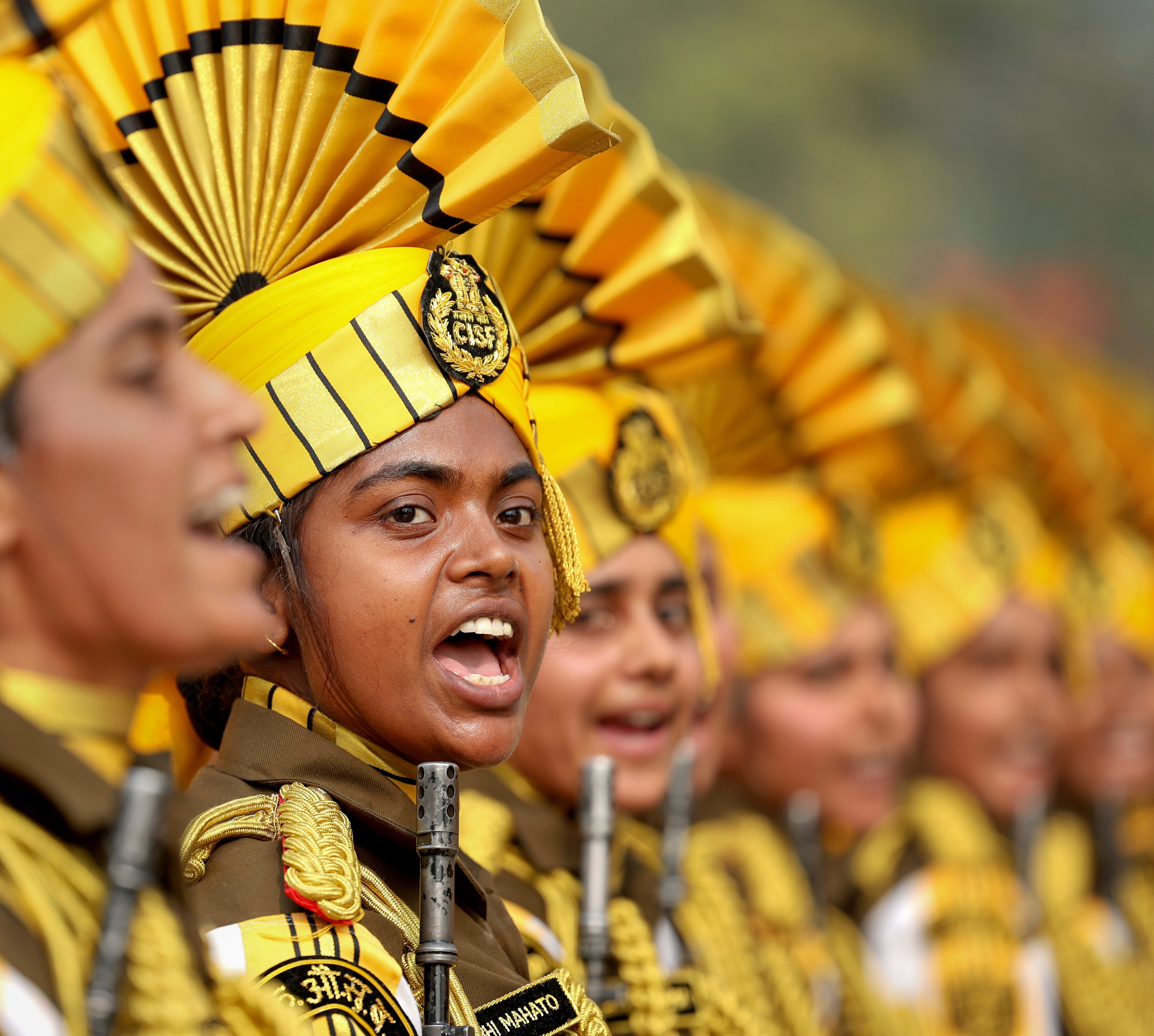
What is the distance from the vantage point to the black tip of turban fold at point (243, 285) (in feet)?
9.08

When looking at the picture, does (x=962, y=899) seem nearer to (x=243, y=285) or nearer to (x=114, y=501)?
(x=243, y=285)

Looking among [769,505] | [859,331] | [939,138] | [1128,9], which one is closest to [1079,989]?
[769,505]

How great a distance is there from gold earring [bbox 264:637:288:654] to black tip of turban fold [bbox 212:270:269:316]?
1.84 feet

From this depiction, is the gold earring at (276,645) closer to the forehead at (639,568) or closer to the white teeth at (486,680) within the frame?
the white teeth at (486,680)

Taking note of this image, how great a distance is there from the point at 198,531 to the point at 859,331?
395 cm

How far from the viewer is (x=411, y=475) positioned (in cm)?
260

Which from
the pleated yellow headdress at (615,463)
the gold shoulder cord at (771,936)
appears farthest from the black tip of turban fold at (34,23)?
the gold shoulder cord at (771,936)

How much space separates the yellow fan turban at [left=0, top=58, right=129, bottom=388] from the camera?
1715mm

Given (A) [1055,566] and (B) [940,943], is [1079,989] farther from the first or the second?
(A) [1055,566]

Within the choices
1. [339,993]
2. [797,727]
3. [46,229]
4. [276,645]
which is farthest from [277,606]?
[797,727]

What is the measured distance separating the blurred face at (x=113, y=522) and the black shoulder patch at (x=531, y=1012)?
2.99 ft

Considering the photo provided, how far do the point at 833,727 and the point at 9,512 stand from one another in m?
4.43

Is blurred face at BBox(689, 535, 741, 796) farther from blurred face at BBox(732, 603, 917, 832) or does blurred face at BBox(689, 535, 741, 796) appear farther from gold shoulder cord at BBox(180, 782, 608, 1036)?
gold shoulder cord at BBox(180, 782, 608, 1036)

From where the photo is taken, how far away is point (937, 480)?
6.49 meters
